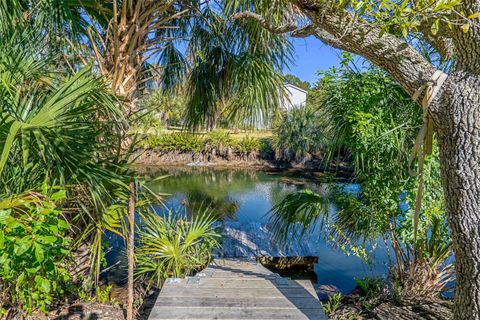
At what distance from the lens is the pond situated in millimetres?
4223

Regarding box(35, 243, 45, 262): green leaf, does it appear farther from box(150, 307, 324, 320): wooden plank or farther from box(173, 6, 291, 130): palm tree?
box(173, 6, 291, 130): palm tree

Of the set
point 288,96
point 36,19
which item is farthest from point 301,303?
point 36,19

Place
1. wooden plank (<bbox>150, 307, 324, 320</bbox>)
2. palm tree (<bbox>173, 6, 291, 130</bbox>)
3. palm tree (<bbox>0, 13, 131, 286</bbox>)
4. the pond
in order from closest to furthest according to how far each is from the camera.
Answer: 1. palm tree (<bbox>0, 13, 131, 286</bbox>)
2. wooden plank (<bbox>150, 307, 324, 320</bbox>)
3. palm tree (<bbox>173, 6, 291, 130</bbox>)
4. the pond

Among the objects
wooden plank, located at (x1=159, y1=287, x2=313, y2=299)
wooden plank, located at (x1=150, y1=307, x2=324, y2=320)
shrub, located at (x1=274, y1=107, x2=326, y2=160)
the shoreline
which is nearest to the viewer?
wooden plank, located at (x1=150, y1=307, x2=324, y2=320)

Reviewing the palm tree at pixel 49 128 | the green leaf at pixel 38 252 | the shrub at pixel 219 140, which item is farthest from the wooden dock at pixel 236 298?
the shrub at pixel 219 140

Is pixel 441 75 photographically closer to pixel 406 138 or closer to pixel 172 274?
pixel 406 138

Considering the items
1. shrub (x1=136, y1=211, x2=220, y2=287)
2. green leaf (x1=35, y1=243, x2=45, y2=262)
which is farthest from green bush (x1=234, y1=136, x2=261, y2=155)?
green leaf (x1=35, y1=243, x2=45, y2=262)

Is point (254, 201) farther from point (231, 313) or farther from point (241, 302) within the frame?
point (231, 313)

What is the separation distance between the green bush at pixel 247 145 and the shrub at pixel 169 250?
34.4 ft

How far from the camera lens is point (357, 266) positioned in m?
4.45

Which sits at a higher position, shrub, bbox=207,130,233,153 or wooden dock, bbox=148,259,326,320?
shrub, bbox=207,130,233,153

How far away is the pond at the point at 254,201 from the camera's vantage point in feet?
13.9

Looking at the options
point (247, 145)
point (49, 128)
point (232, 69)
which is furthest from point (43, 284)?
point (247, 145)

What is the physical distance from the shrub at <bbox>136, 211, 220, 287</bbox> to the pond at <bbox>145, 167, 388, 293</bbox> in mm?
360
